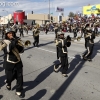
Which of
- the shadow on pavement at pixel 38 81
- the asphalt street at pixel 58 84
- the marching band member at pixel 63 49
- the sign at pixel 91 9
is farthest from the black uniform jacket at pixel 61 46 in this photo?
the sign at pixel 91 9

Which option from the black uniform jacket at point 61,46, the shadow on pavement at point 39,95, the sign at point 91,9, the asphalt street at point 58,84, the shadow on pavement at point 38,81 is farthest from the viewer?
the sign at point 91,9

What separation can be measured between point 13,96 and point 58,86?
4.62ft

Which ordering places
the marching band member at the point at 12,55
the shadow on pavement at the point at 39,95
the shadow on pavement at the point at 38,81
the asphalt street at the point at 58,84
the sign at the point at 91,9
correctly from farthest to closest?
the sign at the point at 91,9, the shadow on pavement at the point at 38,81, the asphalt street at the point at 58,84, the shadow on pavement at the point at 39,95, the marching band member at the point at 12,55

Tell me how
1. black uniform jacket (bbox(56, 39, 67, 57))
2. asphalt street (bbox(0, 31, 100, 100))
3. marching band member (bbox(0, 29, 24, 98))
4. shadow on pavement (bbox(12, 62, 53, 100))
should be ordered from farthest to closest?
1. black uniform jacket (bbox(56, 39, 67, 57))
2. shadow on pavement (bbox(12, 62, 53, 100))
3. asphalt street (bbox(0, 31, 100, 100))
4. marching band member (bbox(0, 29, 24, 98))

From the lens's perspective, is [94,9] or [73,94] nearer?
[73,94]

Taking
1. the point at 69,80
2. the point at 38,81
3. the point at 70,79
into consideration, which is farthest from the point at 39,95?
the point at 70,79

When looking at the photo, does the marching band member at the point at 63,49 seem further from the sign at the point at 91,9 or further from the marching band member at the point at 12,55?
the sign at the point at 91,9

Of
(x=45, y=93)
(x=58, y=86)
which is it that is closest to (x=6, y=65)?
(x=45, y=93)

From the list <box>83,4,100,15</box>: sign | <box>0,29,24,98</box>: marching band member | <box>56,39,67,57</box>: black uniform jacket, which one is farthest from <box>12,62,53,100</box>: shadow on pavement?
<box>83,4,100,15</box>: sign

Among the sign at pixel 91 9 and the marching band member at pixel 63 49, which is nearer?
the marching band member at pixel 63 49

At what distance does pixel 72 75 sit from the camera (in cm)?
676

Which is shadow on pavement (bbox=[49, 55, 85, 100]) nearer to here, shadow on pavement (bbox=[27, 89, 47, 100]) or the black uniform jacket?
shadow on pavement (bbox=[27, 89, 47, 100])

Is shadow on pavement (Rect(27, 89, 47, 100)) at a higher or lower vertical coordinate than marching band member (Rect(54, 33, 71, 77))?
lower

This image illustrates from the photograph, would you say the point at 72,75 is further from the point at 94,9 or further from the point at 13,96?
the point at 94,9
